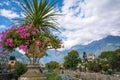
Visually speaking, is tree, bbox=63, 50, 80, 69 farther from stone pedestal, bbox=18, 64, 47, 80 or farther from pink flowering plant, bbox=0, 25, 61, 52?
stone pedestal, bbox=18, 64, 47, 80

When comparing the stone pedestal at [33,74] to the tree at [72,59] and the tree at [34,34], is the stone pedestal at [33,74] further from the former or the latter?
the tree at [72,59]

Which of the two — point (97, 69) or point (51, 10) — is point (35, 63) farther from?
point (97, 69)

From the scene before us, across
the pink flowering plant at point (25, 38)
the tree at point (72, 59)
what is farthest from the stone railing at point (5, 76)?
the tree at point (72, 59)

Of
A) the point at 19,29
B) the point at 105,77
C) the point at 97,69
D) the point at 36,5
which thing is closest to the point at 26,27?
the point at 19,29

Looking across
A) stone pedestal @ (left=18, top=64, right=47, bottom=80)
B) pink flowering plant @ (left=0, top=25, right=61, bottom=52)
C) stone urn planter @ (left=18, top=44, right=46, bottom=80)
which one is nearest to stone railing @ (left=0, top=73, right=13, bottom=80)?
pink flowering plant @ (left=0, top=25, right=61, bottom=52)

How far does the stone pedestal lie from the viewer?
8.77 meters

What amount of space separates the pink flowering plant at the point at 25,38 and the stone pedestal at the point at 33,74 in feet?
2.42

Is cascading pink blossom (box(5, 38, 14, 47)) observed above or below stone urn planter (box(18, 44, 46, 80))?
above

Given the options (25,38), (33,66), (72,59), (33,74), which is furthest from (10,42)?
(72,59)

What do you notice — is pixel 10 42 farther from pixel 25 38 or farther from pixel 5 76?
pixel 5 76

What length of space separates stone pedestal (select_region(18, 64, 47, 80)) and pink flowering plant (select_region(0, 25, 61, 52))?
74 centimetres

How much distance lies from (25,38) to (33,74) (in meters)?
1.38

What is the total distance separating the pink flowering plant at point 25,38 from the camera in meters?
9.45

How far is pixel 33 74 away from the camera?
886 centimetres
